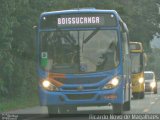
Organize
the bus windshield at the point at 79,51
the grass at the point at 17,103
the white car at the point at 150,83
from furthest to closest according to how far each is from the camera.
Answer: the white car at the point at 150,83 < the grass at the point at 17,103 < the bus windshield at the point at 79,51

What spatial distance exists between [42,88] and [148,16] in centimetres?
4874

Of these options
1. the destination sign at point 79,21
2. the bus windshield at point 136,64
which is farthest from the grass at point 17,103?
the destination sign at point 79,21

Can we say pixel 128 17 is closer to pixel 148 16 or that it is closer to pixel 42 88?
pixel 148 16

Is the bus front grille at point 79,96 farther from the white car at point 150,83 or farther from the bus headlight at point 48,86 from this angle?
the white car at point 150,83

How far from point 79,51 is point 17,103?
37.6ft


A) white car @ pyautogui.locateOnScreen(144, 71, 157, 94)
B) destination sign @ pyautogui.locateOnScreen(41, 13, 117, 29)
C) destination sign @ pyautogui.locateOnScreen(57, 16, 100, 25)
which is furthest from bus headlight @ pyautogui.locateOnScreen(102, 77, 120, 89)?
white car @ pyautogui.locateOnScreen(144, 71, 157, 94)

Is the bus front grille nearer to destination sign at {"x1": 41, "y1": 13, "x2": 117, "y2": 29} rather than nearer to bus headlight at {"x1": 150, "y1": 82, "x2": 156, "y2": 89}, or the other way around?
destination sign at {"x1": 41, "y1": 13, "x2": 117, "y2": 29}

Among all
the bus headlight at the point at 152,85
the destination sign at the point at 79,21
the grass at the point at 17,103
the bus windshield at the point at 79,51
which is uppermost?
the destination sign at the point at 79,21

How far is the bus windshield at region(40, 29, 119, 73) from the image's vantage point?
20.5 metres

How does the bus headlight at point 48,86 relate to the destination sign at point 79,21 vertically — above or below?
below

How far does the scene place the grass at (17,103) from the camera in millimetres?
27906

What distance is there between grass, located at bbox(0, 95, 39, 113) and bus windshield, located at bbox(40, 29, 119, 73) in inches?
249

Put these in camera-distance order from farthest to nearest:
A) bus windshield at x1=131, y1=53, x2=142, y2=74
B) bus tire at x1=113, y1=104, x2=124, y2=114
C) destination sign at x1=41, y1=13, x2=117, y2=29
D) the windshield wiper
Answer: bus windshield at x1=131, y1=53, x2=142, y2=74 < bus tire at x1=113, y1=104, x2=124, y2=114 < destination sign at x1=41, y1=13, x2=117, y2=29 < the windshield wiper

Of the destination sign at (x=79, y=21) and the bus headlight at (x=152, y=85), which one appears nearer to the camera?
the destination sign at (x=79, y=21)
